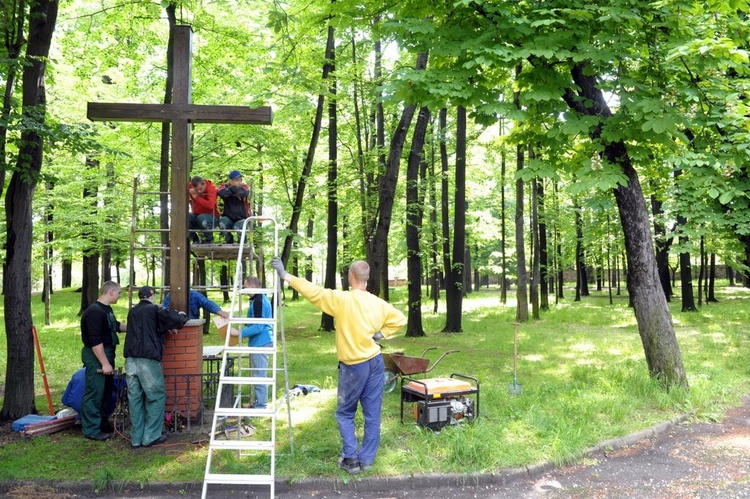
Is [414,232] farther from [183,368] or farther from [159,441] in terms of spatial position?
[159,441]

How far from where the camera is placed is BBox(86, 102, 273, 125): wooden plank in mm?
6873

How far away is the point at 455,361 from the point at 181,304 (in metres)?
6.65

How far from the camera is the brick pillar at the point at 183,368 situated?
682cm

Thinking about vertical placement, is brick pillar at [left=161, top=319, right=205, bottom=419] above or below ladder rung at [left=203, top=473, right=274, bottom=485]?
above

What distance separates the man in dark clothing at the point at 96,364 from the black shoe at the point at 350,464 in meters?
3.00

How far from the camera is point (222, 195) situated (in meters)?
8.11

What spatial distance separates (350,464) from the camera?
5.45 m

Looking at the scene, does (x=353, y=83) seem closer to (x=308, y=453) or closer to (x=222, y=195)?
(x=222, y=195)

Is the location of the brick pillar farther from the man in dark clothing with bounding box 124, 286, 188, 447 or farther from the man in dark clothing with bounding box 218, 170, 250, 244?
the man in dark clothing with bounding box 218, 170, 250, 244

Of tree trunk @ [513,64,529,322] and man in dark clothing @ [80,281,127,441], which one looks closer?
man in dark clothing @ [80,281,127,441]

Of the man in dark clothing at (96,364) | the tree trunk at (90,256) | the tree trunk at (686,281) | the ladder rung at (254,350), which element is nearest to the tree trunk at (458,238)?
the tree trunk at (686,281)

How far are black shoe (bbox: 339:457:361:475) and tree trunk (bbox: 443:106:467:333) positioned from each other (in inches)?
441

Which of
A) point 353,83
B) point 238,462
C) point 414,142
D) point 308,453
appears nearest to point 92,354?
point 238,462

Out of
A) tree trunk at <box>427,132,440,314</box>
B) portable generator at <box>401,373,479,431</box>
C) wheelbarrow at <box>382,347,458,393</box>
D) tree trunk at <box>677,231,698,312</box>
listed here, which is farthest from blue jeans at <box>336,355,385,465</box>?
tree trunk at <box>677,231,698,312</box>
